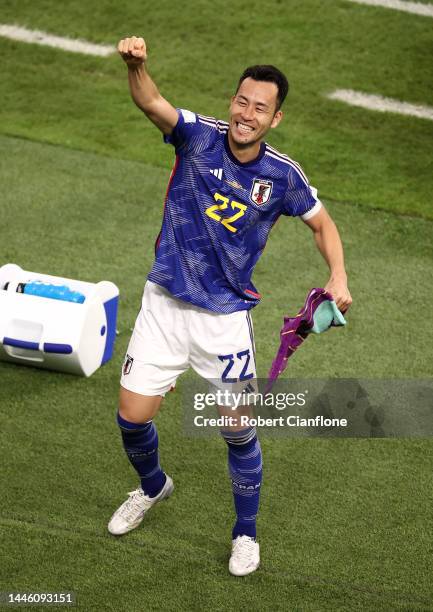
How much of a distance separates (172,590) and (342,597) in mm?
695

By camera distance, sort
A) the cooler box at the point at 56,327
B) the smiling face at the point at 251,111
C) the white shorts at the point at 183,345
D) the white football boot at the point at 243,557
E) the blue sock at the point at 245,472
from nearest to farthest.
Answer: the smiling face at the point at 251,111 < the white shorts at the point at 183,345 < the blue sock at the point at 245,472 < the white football boot at the point at 243,557 < the cooler box at the point at 56,327

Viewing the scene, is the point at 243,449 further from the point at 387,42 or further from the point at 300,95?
the point at 387,42

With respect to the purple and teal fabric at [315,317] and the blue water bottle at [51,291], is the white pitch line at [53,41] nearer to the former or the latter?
the blue water bottle at [51,291]

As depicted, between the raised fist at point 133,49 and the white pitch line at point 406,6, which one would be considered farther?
the white pitch line at point 406,6

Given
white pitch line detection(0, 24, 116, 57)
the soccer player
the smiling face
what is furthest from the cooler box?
white pitch line detection(0, 24, 116, 57)

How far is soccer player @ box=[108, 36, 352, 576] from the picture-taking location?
155 inches

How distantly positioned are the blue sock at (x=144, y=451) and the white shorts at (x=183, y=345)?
0.18m

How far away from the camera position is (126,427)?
427cm

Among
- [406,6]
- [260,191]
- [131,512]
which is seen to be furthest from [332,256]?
[406,6]

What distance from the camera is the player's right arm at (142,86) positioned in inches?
143

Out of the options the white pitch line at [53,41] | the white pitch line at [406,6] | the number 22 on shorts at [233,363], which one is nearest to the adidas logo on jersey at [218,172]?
the number 22 on shorts at [233,363]

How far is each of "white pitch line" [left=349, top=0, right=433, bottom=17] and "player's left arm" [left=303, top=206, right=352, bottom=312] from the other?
6.66 meters

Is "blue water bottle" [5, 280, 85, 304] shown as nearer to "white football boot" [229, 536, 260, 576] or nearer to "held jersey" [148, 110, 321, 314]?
"held jersey" [148, 110, 321, 314]

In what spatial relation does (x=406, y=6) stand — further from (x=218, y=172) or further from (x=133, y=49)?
(x=133, y=49)
